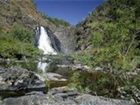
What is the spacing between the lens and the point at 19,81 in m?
47.7

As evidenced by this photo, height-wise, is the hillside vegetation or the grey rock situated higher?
the hillside vegetation

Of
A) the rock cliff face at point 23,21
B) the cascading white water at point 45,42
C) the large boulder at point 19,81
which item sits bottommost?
the large boulder at point 19,81

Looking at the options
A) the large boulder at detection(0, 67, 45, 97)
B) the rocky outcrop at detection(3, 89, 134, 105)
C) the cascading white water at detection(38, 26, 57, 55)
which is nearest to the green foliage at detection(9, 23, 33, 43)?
the cascading white water at detection(38, 26, 57, 55)

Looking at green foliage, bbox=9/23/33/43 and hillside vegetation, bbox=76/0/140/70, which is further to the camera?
green foliage, bbox=9/23/33/43

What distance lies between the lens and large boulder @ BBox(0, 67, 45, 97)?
4573 cm

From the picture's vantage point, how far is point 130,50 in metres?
33.9

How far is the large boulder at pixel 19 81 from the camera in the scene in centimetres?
4573

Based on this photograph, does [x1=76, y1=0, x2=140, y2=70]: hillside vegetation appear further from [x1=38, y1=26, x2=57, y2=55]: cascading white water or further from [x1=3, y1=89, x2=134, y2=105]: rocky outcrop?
[x1=38, y1=26, x2=57, y2=55]: cascading white water

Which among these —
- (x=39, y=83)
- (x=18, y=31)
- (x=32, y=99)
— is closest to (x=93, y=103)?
(x=32, y=99)

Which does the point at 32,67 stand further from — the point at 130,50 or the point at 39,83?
the point at 130,50

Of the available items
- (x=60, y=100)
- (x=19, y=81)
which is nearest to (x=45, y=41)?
(x=19, y=81)

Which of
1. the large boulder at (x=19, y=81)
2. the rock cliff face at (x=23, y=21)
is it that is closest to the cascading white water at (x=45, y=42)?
the rock cliff face at (x=23, y=21)

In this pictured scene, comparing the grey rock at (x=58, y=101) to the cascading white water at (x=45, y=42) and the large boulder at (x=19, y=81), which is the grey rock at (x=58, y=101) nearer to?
the large boulder at (x=19, y=81)

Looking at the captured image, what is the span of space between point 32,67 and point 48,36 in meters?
79.6
